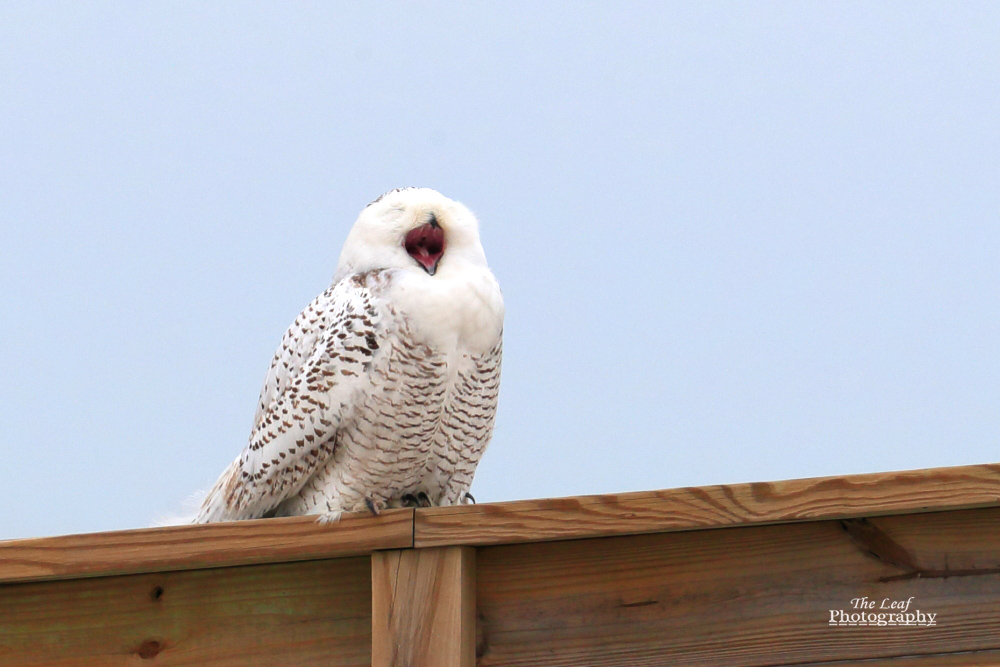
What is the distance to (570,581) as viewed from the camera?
188cm

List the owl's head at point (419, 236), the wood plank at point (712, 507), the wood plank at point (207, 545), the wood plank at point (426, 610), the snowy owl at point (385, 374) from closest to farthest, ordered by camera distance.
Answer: the wood plank at point (712, 507) → the wood plank at point (426, 610) → the wood plank at point (207, 545) → the snowy owl at point (385, 374) → the owl's head at point (419, 236)

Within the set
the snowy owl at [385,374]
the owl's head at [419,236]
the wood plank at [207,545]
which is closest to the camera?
the wood plank at [207,545]

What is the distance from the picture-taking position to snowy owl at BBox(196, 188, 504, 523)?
7.07 ft

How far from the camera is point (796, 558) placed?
5.93 feet

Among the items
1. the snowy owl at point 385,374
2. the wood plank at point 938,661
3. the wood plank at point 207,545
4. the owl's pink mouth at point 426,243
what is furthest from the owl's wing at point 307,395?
the wood plank at point 938,661

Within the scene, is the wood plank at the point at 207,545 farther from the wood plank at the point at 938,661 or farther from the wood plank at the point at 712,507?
the wood plank at the point at 938,661

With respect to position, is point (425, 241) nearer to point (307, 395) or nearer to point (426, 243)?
point (426, 243)

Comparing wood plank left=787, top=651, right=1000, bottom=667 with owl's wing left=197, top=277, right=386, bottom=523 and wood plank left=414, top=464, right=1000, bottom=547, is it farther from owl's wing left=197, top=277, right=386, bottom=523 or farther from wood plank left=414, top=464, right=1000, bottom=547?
owl's wing left=197, top=277, right=386, bottom=523

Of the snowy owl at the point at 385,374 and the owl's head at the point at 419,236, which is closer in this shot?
the snowy owl at the point at 385,374

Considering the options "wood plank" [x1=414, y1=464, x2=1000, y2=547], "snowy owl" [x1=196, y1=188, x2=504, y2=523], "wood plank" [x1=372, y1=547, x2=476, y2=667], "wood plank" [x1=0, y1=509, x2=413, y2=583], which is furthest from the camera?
"snowy owl" [x1=196, y1=188, x2=504, y2=523]

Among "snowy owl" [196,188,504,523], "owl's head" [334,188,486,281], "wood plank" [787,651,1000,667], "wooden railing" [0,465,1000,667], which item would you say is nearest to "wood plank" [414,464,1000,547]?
A: "wooden railing" [0,465,1000,667]

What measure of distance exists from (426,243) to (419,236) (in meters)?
0.02

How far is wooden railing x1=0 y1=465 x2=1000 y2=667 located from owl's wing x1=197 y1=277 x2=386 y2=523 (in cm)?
28

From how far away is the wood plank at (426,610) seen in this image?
1.83 metres
